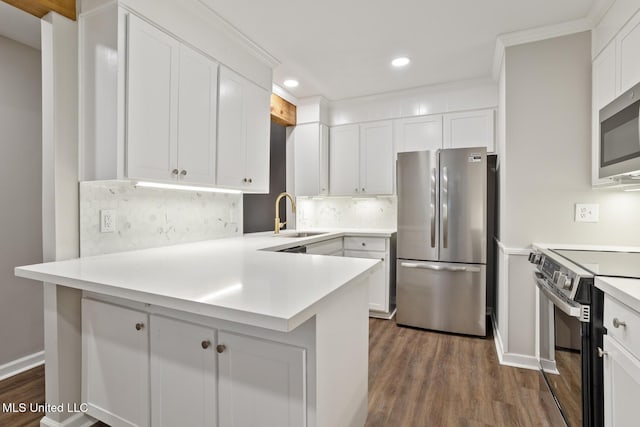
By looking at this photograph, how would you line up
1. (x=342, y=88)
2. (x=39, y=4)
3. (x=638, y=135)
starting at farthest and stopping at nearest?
(x=342, y=88), (x=39, y=4), (x=638, y=135)

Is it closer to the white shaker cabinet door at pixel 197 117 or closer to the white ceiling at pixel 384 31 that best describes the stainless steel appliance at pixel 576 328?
the white ceiling at pixel 384 31

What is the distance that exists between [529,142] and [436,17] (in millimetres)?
1138

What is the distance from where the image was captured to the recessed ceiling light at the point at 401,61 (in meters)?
2.84

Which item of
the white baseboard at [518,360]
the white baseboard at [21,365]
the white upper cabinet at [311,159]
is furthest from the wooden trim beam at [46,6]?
the white baseboard at [518,360]

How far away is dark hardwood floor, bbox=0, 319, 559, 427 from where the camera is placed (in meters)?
1.76

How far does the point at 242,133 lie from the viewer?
2.49m

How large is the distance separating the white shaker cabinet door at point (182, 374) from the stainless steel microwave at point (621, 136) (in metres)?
1.99

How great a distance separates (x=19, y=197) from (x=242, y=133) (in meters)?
1.65

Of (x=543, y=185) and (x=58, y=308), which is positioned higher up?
(x=543, y=185)

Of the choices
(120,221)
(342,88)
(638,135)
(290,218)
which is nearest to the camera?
(638,135)

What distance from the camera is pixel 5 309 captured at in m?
2.20

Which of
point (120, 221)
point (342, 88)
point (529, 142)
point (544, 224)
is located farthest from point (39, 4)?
point (544, 224)

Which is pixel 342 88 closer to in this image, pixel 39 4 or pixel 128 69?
pixel 128 69

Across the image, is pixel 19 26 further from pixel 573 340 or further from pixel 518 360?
pixel 518 360
